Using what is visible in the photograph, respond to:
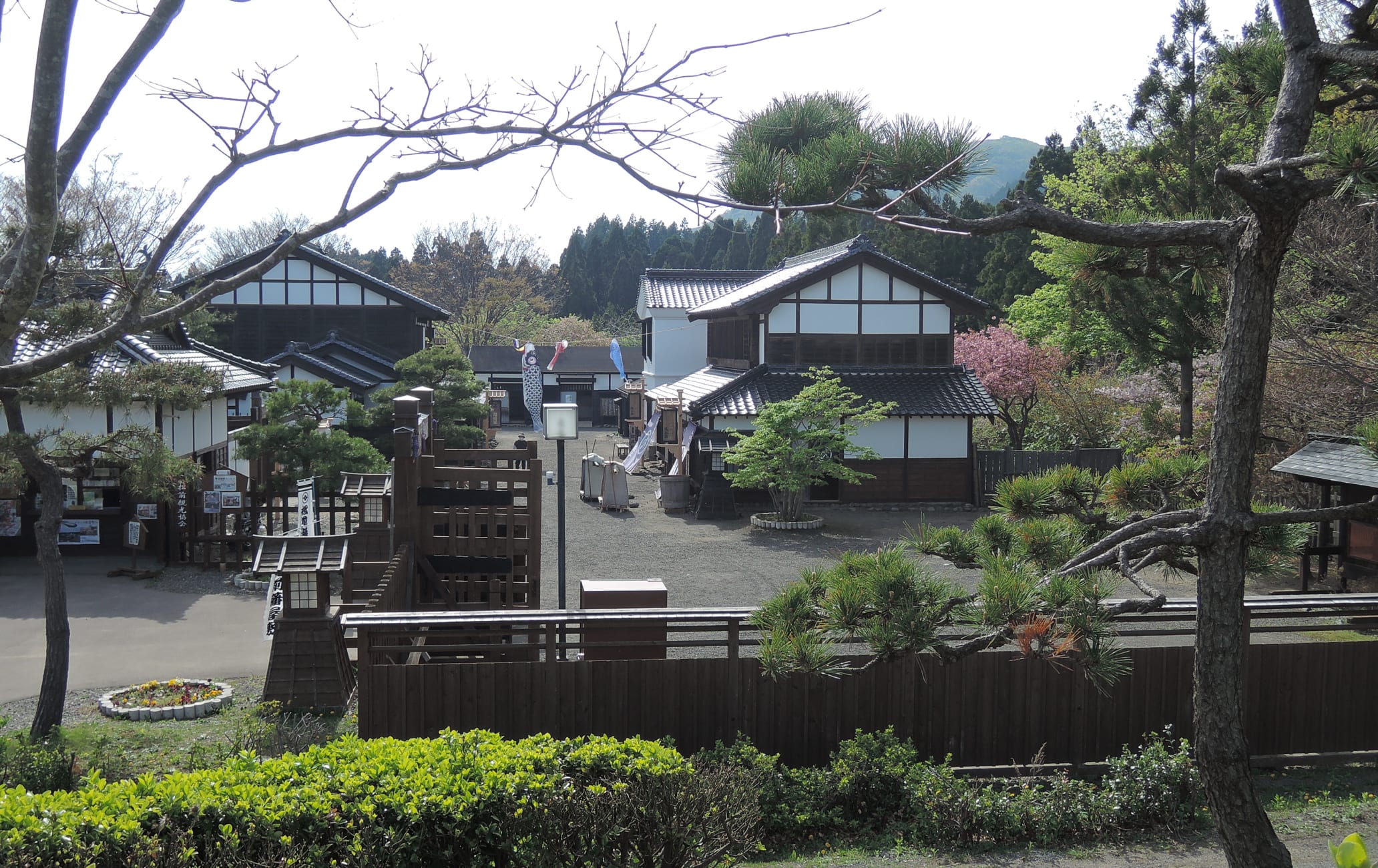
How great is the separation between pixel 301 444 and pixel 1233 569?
1414 cm

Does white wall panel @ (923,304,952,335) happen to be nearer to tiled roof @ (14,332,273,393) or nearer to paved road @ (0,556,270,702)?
tiled roof @ (14,332,273,393)

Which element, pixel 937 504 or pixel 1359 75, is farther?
pixel 937 504

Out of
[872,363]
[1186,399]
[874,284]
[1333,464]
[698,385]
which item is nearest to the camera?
[1333,464]

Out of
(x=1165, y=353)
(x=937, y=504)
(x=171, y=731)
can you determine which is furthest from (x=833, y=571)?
(x=937, y=504)

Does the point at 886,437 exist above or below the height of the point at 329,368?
below

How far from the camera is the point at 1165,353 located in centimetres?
1886

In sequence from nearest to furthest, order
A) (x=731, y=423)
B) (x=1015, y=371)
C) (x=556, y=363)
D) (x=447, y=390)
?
1. (x=731, y=423)
2. (x=447, y=390)
3. (x=1015, y=371)
4. (x=556, y=363)

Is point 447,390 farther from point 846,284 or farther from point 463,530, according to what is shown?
point 463,530

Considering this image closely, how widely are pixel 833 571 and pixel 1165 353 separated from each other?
15.5 metres

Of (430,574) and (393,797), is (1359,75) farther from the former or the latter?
(430,574)

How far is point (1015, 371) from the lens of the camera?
28656 mm

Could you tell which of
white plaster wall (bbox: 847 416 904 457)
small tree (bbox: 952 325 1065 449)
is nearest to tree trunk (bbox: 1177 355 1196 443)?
white plaster wall (bbox: 847 416 904 457)

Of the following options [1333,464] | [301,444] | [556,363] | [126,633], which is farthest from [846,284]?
[556,363]

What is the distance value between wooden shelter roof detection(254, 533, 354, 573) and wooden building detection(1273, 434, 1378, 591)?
11.1 m
